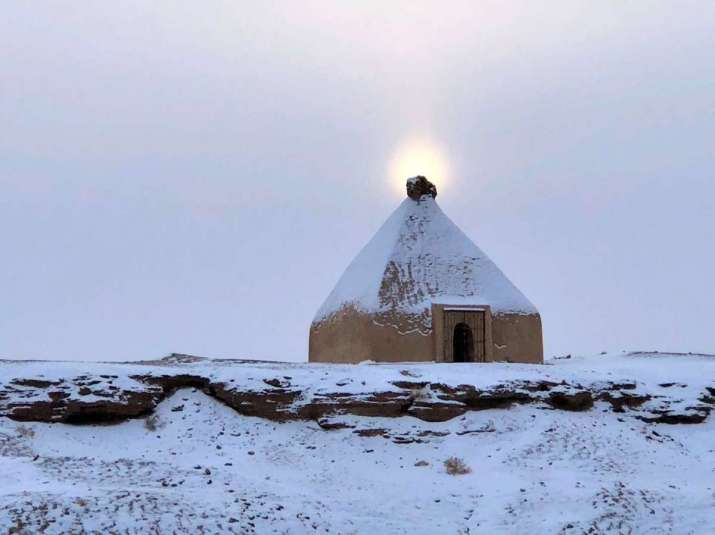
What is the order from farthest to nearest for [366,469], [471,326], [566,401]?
[471,326]
[566,401]
[366,469]

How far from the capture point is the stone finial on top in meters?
25.4

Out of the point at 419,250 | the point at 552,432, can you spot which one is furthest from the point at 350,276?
the point at 552,432

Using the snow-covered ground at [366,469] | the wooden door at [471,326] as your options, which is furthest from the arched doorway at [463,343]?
the snow-covered ground at [366,469]

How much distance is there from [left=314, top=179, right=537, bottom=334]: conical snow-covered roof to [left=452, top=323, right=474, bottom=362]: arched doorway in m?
0.70

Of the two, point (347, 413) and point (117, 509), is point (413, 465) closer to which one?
point (347, 413)

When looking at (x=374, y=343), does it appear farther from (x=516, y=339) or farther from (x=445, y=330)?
(x=516, y=339)

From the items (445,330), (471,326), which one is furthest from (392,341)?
(471,326)

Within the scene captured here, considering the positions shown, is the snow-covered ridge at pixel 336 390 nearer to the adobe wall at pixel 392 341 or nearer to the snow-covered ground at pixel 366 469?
the snow-covered ground at pixel 366 469

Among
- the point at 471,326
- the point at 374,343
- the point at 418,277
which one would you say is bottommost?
the point at 374,343

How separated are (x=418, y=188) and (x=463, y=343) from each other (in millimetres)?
4906

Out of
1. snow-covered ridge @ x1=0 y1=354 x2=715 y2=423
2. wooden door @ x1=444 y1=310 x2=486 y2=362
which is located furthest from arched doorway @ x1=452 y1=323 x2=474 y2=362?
snow-covered ridge @ x1=0 y1=354 x2=715 y2=423

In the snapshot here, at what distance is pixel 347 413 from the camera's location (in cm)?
1620

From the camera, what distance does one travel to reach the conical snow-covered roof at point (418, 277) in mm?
21719

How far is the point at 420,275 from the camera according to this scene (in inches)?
895
